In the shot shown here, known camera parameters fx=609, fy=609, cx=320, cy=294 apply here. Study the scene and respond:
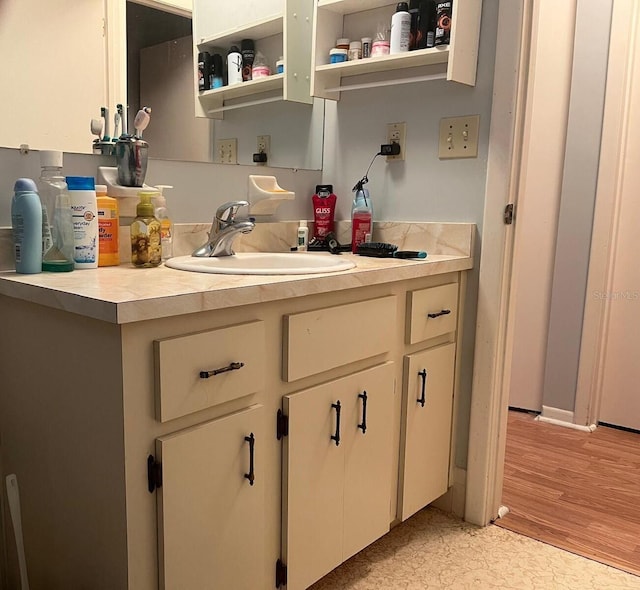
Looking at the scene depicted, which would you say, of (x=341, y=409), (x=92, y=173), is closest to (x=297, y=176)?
(x=92, y=173)

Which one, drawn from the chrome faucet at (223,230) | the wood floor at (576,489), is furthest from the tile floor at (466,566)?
the chrome faucet at (223,230)

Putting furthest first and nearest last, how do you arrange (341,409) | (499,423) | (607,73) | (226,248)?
(607,73) → (499,423) → (226,248) → (341,409)

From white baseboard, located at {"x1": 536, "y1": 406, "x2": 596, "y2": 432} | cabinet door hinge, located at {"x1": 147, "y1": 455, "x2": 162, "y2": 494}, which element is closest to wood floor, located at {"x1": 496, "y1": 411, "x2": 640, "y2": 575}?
white baseboard, located at {"x1": 536, "y1": 406, "x2": 596, "y2": 432}

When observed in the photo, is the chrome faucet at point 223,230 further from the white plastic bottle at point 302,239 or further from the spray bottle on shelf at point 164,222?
the white plastic bottle at point 302,239

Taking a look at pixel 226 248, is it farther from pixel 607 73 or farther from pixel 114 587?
pixel 607 73

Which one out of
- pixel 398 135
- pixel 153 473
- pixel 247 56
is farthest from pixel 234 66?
pixel 153 473

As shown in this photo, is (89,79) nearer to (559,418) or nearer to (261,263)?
(261,263)

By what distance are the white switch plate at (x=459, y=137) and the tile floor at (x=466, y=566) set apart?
1.12 m

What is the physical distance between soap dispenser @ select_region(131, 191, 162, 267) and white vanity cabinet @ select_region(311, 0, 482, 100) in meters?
0.81

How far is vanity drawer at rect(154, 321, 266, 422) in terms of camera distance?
3.32ft

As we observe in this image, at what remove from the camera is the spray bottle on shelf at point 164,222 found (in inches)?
58.1

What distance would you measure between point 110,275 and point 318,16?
1134 mm

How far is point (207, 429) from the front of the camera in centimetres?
109

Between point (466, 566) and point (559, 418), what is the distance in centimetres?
126
